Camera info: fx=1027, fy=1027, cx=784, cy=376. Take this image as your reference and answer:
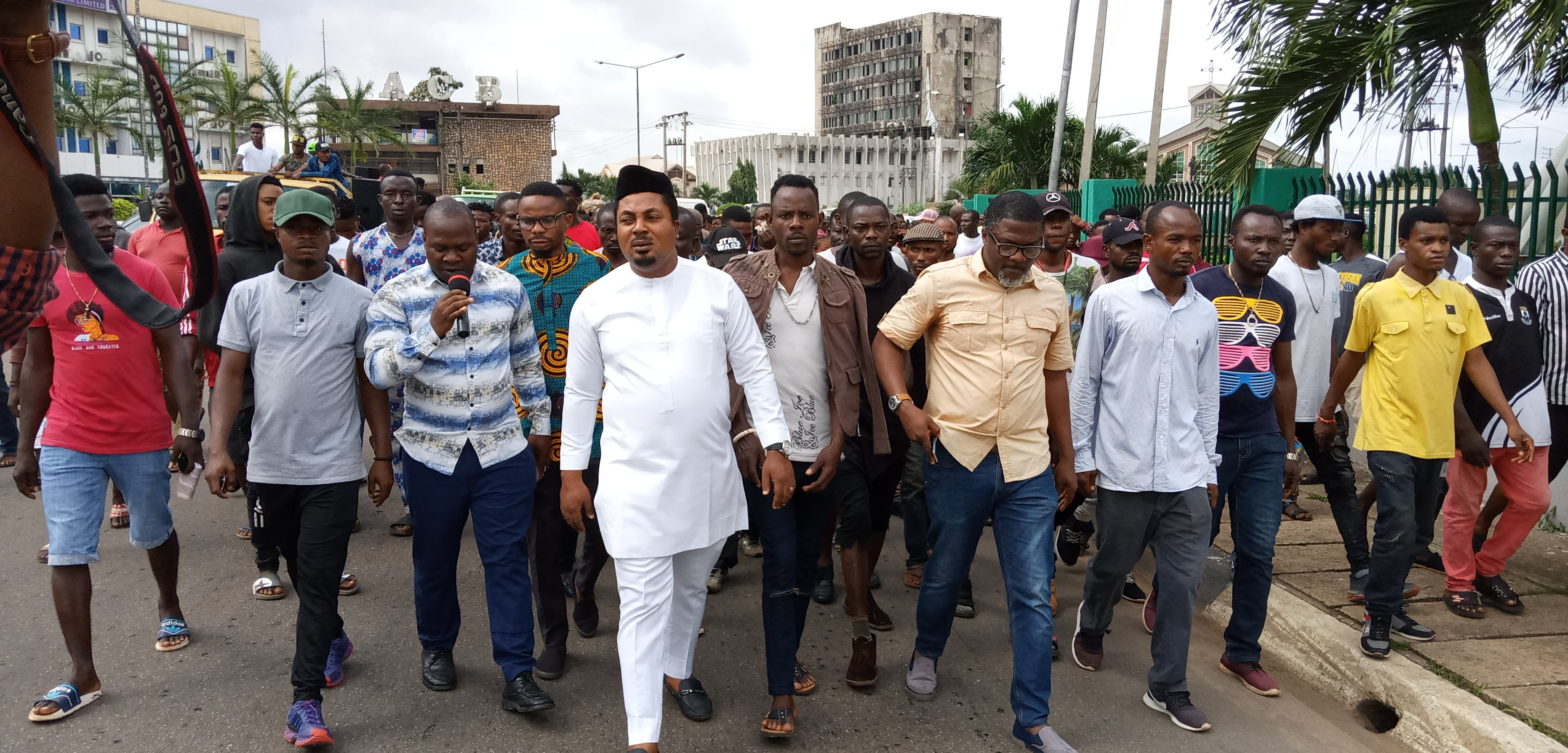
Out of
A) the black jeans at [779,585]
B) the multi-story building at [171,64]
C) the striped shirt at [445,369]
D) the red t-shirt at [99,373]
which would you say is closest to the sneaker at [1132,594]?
the black jeans at [779,585]

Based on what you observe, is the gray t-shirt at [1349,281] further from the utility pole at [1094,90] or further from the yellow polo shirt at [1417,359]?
the utility pole at [1094,90]

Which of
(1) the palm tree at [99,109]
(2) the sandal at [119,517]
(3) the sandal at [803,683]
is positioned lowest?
(3) the sandal at [803,683]

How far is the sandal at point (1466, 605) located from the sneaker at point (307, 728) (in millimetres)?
5110

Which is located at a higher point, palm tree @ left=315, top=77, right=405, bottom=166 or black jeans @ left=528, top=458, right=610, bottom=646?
palm tree @ left=315, top=77, right=405, bottom=166

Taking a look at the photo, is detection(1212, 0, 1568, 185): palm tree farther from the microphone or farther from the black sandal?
the microphone

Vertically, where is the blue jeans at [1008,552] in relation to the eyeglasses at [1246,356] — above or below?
below

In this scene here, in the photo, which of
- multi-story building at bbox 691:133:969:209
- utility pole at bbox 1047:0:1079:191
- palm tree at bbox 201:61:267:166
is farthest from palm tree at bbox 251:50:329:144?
multi-story building at bbox 691:133:969:209

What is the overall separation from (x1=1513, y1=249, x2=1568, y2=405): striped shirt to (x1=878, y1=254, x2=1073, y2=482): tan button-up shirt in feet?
9.18

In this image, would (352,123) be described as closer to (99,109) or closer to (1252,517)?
(99,109)

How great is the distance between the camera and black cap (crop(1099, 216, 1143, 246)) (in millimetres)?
5793

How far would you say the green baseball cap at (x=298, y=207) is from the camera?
393cm

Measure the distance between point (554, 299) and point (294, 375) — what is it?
3.83ft

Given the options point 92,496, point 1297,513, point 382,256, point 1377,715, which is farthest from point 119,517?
point 1297,513

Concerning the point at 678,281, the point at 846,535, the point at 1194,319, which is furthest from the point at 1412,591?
the point at 678,281
